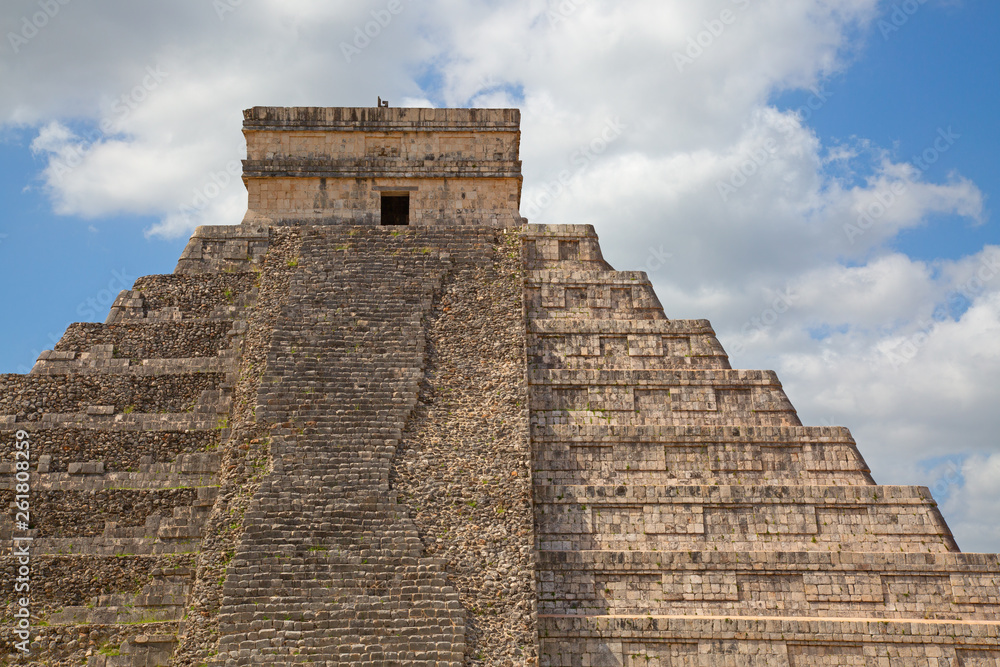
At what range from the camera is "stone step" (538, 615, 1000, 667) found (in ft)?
42.4

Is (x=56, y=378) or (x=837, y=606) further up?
(x=56, y=378)

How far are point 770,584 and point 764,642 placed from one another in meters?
0.87

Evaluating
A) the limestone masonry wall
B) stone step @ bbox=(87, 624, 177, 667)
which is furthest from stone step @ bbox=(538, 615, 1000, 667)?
the limestone masonry wall

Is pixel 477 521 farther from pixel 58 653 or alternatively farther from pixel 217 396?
pixel 58 653

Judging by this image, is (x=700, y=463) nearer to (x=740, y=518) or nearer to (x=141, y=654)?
(x=740, y=518)

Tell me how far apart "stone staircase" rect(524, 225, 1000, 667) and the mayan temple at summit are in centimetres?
4

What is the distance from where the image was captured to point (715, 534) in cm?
1394

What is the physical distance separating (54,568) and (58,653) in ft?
4.24

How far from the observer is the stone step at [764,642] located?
42.4 feet

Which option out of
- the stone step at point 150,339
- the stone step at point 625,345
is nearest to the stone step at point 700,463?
the stone step at point 625,345

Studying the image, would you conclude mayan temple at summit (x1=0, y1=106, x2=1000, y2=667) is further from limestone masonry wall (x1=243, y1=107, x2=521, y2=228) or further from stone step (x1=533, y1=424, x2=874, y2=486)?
limestone masonry wall (x1=243, y1=107, x2=521, y2=228)

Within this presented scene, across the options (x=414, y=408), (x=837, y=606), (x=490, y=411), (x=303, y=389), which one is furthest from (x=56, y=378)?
(x=837, y=606)

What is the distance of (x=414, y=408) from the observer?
14.3 m

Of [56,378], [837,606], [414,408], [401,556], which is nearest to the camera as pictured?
[401,556]
